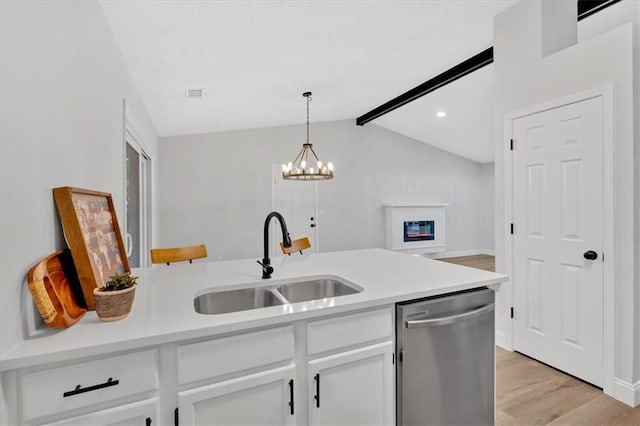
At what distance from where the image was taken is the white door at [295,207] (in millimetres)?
6121

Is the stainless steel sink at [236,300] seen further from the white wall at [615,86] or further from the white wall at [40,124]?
the white wall at [615,86]

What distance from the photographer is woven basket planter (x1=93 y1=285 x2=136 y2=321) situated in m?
1.02

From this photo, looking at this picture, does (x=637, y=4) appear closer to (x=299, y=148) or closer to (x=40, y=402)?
(x=40, y=402)

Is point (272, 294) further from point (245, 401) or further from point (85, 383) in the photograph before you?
point (85, 383)

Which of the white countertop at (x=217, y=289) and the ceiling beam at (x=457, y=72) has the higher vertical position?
the ceiling beam at (x=457, y=72)

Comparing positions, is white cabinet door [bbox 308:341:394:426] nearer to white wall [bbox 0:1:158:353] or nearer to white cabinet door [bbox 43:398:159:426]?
white cabinet door [bbox 43:398:159:426]

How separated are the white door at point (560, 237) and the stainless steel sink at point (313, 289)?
1.89 meters

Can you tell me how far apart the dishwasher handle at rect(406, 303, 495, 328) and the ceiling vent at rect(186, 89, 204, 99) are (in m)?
3.07

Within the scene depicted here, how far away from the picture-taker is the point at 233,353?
3.56 feet

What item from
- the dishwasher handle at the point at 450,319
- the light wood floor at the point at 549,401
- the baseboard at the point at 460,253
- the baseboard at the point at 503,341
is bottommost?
the light wood floor at the point at 549,401

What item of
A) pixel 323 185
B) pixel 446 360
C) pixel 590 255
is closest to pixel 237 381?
pixel 446 360

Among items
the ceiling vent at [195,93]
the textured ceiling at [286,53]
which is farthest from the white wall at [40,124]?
the ceiling vent at [195,93]

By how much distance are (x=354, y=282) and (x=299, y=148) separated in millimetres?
4986

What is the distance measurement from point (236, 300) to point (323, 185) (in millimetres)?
5021
